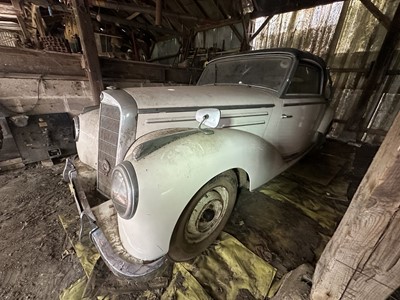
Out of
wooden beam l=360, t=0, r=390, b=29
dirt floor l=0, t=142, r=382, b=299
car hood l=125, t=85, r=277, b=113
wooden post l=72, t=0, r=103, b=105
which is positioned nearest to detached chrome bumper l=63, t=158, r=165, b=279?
dirt floor l=0, t=142, r=382, b=299

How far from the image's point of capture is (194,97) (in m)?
1.78

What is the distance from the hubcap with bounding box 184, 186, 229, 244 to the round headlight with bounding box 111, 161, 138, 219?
536 millimetres

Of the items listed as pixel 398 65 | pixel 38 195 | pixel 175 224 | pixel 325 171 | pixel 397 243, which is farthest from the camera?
pixel 398 65

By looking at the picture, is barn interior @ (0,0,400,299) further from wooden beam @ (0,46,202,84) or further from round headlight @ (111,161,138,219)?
round headlight @ (111,161,138,219)

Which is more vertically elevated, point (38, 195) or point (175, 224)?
point (175, 224)

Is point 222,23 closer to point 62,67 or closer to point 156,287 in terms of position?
point 62,67

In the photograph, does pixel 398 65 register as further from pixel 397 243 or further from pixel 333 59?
pixel 397 243

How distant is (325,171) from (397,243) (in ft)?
9.90

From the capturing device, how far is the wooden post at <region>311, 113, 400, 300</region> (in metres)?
0.72

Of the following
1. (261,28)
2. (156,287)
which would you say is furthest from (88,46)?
(261,28)

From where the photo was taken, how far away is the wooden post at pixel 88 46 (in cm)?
343

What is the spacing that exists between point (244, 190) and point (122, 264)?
6.62ft

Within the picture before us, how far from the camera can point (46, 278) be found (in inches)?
63.6

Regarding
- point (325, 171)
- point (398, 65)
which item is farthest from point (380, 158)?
point (398, 65)
